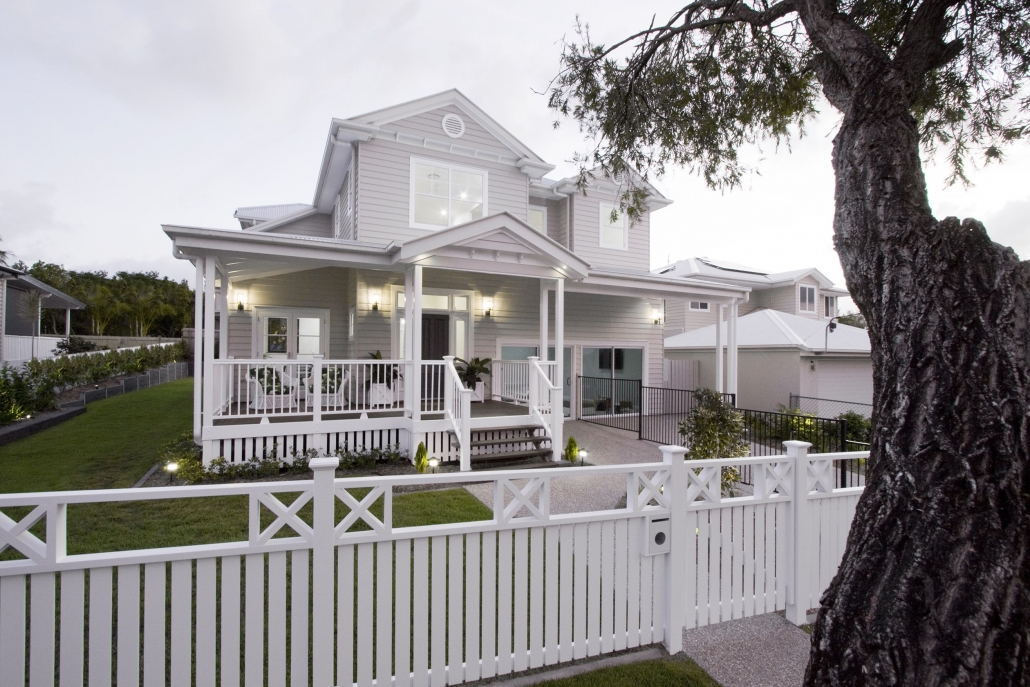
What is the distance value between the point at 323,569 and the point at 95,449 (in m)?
9.01

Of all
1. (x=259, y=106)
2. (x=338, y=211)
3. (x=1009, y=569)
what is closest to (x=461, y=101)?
(x=338, y=211)

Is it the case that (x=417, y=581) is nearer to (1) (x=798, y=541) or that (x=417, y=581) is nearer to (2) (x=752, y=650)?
(2) (x=752, y=650)

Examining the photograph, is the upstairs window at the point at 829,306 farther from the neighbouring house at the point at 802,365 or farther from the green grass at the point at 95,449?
the green grass at the point at 95,449

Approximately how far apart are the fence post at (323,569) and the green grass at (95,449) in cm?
580

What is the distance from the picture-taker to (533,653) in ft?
9.63

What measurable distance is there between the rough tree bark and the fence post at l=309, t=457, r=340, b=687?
219 centimetres

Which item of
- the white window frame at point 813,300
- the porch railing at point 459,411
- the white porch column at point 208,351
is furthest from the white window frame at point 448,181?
the white window frame at point 813,300

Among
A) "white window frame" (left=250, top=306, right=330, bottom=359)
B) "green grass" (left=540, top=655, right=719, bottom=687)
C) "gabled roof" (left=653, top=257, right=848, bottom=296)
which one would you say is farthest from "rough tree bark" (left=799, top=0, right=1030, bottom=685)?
"gabled roof" (left=653, top=257, right=848, bottom=296)

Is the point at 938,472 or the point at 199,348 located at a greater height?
the point at 199,348

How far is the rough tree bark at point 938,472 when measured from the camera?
178 centimetres

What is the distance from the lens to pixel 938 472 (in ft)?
6.19

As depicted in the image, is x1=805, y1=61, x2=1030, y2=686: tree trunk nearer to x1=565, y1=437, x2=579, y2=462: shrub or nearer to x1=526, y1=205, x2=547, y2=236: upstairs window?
x1=565, y1=437, x2=579, y2=462: shrub

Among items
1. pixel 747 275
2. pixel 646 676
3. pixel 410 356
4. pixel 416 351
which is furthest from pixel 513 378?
pixel 747 275

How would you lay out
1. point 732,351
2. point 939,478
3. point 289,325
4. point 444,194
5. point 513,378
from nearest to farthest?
Result: point 939,478 → point 513,378 → point 289,325 → point 444,194 → point 732,351
